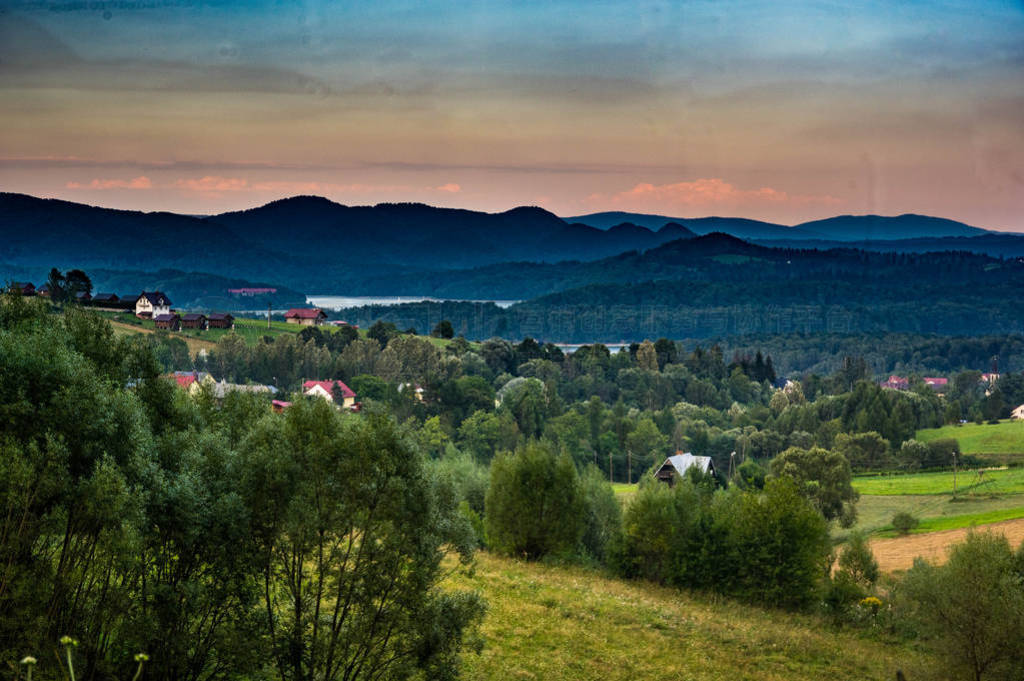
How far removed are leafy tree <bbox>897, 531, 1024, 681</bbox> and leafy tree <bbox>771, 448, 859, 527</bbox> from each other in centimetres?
3760

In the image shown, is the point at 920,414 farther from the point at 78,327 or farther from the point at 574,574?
the point at 78,327

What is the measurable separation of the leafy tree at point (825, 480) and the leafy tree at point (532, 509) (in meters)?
31.1

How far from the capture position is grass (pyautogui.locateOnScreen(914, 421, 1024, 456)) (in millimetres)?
116062

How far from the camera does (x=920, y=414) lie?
471 feet

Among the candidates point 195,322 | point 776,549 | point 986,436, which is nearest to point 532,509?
point 776,549

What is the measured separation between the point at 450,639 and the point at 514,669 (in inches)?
240

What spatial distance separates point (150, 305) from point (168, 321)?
4874mm

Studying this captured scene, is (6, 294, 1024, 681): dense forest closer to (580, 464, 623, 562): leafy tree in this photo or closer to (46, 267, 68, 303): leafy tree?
(580, 464, 623, 562): leafy tree

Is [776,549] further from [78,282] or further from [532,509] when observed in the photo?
[78,282]

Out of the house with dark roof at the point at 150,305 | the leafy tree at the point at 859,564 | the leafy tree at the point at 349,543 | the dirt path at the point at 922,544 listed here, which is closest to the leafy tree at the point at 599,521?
the leafy tree at the point at 859,564

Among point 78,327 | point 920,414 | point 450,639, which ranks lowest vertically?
point 920,414

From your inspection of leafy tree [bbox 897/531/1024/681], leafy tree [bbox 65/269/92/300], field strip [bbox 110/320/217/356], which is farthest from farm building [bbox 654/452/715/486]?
leafy tree [bbox 897/531/1024/681]

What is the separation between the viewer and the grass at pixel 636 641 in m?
22.1

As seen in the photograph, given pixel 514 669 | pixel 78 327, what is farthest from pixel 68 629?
pixel 514 669
